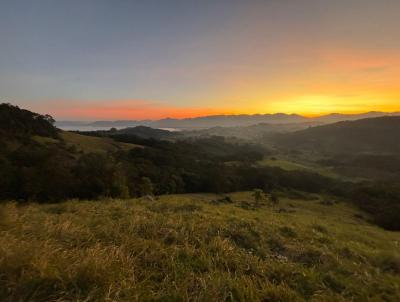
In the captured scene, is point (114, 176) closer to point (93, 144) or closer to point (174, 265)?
point (174, 265)

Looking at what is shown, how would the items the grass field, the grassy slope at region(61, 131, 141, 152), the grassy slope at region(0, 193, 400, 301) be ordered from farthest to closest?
the grass field < the grassy slope at region(61, 131, 141, 152) < the grassy slope at region(0, 193, 400, 301)

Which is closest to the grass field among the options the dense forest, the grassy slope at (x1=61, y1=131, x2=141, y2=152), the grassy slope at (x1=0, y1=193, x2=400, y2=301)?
the dense forest

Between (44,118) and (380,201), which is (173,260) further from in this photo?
(44,118)

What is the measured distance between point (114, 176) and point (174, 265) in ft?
118

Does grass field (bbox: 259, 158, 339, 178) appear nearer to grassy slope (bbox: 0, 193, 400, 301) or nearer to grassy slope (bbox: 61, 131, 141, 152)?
grassy slope (bbox: 61, 131, 141, 152)

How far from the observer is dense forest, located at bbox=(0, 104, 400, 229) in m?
35.1

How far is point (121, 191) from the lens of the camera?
3597 cm

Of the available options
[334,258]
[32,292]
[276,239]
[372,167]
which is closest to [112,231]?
[32,292]

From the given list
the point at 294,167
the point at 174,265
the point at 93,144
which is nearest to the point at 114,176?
the point at 174,265

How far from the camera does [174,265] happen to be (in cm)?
497

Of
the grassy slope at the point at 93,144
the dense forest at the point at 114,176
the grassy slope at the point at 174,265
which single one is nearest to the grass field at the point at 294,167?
the dense forest at the point at 114,176

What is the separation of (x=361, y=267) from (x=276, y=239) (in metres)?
2.16

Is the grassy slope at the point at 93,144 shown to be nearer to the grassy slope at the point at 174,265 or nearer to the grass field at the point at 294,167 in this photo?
the grass field at the point at 294,167

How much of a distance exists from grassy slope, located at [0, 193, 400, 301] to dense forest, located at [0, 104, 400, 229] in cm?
1493
